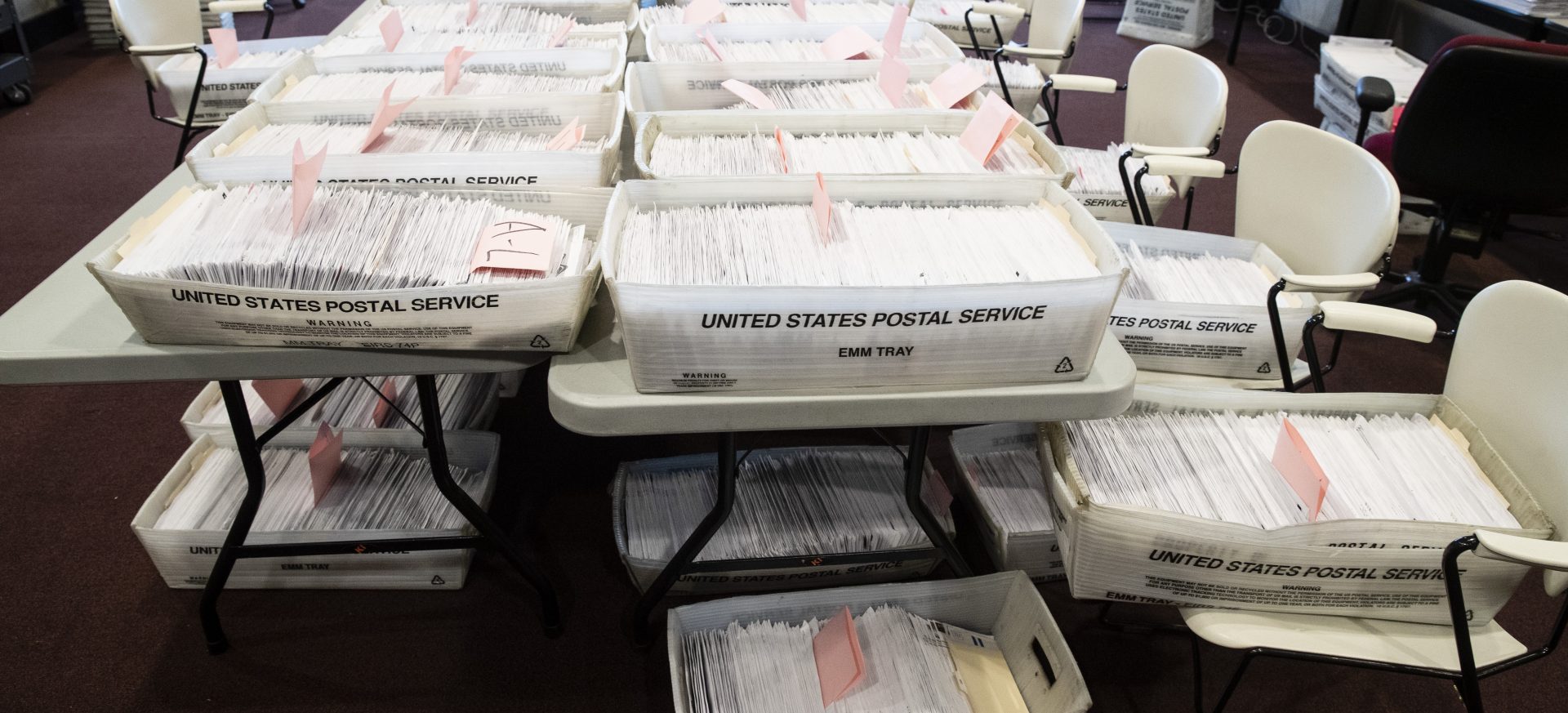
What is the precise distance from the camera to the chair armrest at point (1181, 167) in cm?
185

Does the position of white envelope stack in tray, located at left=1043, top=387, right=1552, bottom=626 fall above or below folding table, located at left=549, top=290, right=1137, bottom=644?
below

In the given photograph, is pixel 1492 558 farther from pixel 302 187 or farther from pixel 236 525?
pixel 236 525

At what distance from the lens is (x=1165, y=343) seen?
1691 millimetres

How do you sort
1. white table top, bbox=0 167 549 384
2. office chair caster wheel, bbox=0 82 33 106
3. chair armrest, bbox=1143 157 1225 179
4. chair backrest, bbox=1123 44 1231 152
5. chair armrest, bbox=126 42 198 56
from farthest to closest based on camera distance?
office chair caster wheel, bbox=0 82 33 106 < chair armrest, bbox=126 42 198 56 < chair backrest, bbox=1123 44 1231 152 < chair armrest, bbox=1143 157 1225 179 < white table top, bbox=0 167 549 384

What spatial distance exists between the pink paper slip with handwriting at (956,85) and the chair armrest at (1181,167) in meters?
0.43

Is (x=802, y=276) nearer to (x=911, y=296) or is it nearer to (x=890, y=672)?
(x=911, y=296)

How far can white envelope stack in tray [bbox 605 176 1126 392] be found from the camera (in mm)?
977

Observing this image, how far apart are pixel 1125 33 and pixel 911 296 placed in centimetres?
505

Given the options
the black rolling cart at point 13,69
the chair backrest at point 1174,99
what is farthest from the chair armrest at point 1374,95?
the black rolling cart at point 13,69

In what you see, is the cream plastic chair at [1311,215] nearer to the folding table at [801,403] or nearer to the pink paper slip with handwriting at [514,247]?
the folding table at [801,403]

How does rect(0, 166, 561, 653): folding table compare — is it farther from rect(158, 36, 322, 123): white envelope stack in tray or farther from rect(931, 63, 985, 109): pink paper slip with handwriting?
rect(158, 36, 322, 123): white envelope stack in tray

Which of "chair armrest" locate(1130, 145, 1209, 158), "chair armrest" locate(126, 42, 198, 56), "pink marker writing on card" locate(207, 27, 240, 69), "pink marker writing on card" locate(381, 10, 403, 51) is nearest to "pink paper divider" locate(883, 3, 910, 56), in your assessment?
"chair armrest" locate(1130, 145, 1209, 158)

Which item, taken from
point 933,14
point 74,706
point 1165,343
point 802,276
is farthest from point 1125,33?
point 74,706

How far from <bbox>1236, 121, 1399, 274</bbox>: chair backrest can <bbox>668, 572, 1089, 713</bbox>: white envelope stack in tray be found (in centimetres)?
89
